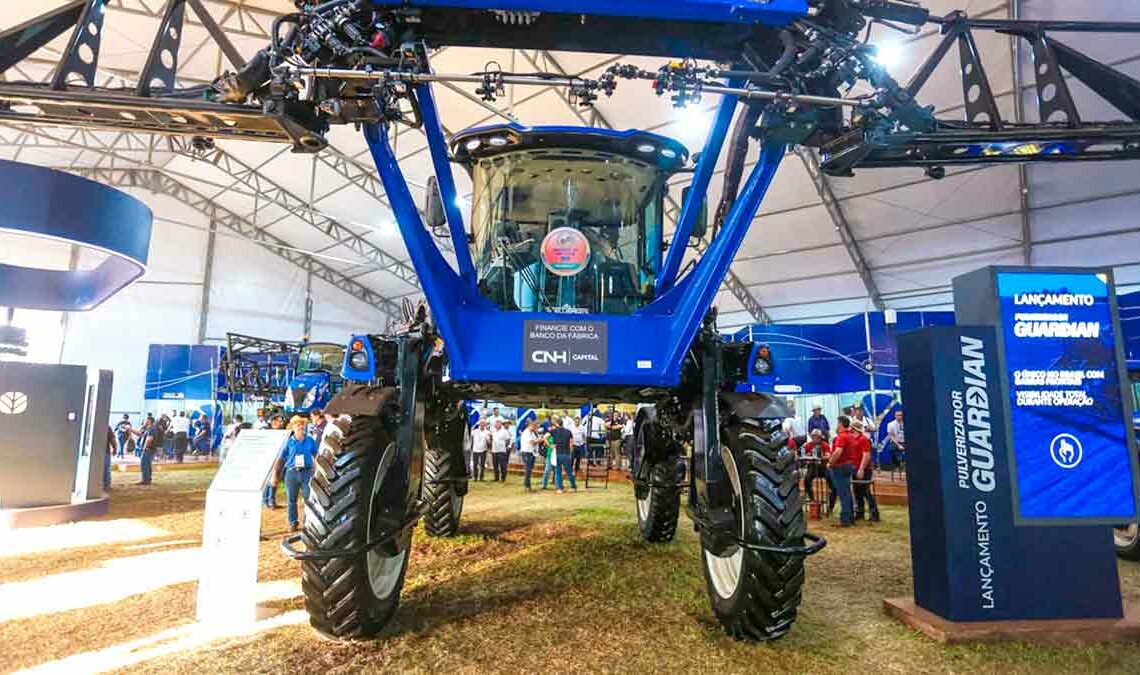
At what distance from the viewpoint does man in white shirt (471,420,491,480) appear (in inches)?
681

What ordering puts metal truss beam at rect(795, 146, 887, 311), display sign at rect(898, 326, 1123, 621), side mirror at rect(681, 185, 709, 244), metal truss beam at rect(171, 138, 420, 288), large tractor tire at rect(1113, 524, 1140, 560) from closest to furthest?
1. display sign at rect(898, 326, 1123, 621)
2. side mirror at rect(681, 185, 709, 244)
3. large tractor tire at rect(1113, 524, 1140, 560)
4. metal truss beam at rect(795, 146, 887, 311)
5. metal truss beam at rect(171, 138, 420, 288)

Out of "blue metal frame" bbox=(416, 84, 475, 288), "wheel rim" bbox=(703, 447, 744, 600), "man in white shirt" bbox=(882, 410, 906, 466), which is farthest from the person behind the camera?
"man in white shirt" bbox=(882, 410, 906, 466)

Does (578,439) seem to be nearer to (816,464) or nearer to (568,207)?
(816,464)

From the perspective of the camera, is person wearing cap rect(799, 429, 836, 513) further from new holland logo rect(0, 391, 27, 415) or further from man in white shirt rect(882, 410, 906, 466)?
new holland logo rect(0, 391, 27, 415)

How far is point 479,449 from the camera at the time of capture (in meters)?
17.3

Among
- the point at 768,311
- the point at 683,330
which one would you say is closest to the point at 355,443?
the point at 683,330

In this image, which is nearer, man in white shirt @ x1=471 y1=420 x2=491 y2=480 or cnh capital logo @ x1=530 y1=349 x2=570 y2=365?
cnh capital logo @ x1=530 y1=349 x2=570 y2=365

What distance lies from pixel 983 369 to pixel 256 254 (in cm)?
3630

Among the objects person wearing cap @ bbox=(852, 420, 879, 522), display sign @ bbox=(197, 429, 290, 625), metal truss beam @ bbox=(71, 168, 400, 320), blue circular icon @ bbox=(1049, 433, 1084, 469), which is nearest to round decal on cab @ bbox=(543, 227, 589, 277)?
display sign @ bbox=(197, 429, 290, 625)

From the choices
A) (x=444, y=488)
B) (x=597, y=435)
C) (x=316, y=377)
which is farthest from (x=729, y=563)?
(x=597, y=435)

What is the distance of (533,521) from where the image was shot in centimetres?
866

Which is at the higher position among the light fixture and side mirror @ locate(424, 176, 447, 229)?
the light fixture

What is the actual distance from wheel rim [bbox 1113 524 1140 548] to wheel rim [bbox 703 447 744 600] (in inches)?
216

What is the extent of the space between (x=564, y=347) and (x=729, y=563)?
1.82 m
